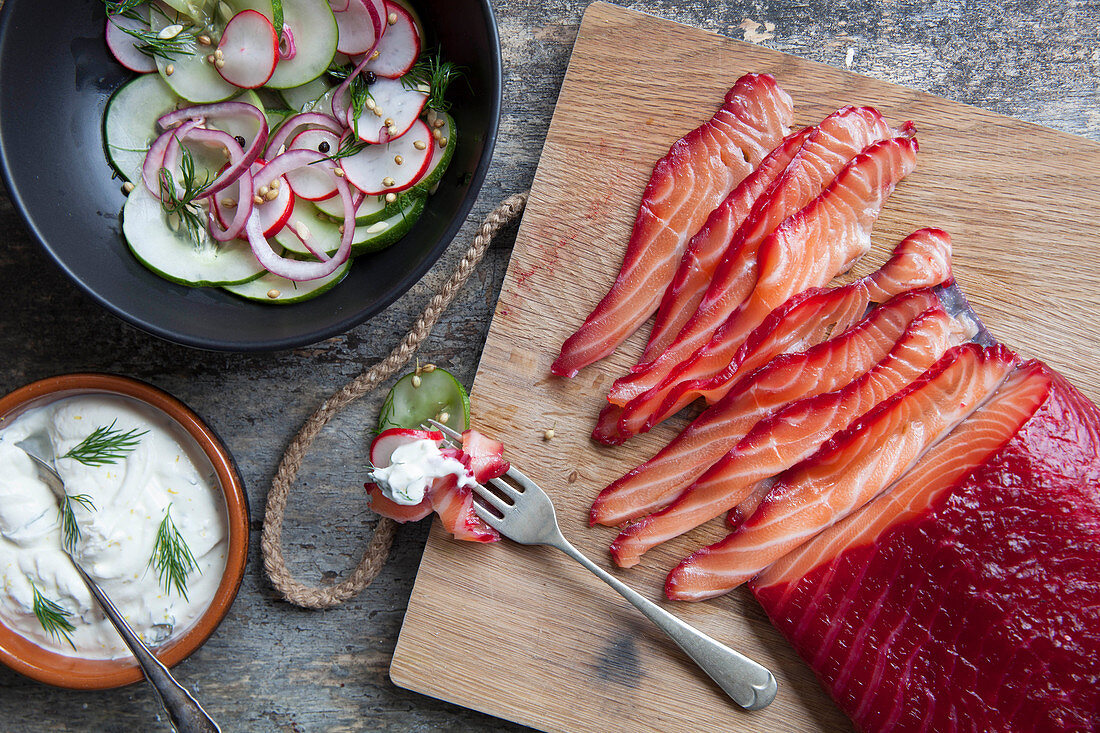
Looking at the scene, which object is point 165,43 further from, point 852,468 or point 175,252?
point 852,468

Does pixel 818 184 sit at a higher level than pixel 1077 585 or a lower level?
higher

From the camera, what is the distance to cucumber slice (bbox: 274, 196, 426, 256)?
1946 millimetres

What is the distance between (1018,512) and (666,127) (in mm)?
1487

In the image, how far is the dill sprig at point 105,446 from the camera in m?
1.94

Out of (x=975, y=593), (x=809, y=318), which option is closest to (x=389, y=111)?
(x=809, y=318)

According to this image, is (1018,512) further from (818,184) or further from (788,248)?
(818,184)

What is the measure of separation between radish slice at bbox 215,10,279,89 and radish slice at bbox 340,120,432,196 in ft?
1.02

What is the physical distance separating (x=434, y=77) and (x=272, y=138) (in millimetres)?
491

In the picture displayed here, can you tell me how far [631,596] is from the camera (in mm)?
1972

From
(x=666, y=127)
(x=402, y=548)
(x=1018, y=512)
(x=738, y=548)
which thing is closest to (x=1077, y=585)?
(x=1018, y=512)

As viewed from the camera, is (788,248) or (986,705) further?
(788,248)

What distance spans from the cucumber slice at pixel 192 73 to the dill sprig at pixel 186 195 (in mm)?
169

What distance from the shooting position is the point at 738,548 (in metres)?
1.99

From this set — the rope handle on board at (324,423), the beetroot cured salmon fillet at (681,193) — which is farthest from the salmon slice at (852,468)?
the rope handle on board at (324,423)
